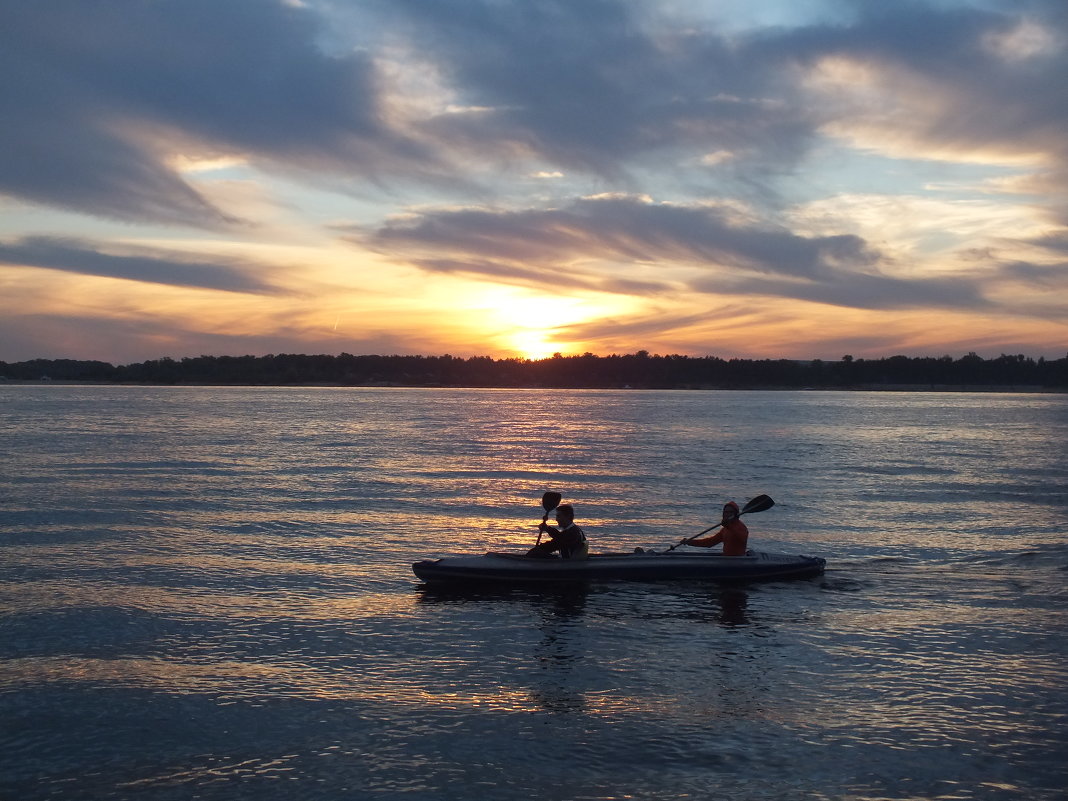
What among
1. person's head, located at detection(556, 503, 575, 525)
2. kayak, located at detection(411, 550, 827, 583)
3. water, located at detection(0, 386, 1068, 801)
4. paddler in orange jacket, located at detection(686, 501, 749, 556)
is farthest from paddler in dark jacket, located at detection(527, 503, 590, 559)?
paddler in orange jacket, located at detection(686, 501, 749, 556)

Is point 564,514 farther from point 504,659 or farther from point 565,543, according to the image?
point 504,659

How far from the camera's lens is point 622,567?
16.3 m

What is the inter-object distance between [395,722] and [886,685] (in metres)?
5.86

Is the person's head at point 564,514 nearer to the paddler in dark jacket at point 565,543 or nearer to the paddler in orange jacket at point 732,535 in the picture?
the paddler in dark jacket at point 565,543

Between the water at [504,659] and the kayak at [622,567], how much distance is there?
29 cm

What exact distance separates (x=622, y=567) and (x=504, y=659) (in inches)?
183

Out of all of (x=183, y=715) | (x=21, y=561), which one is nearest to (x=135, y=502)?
(x=21, y=561)

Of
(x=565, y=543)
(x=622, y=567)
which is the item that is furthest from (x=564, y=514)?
(x=622, y=567)

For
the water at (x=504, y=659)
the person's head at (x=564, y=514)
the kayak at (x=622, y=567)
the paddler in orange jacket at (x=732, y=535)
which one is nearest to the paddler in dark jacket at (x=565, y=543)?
the person's head at (x=564, y=514)

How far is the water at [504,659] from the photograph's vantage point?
28.5ft

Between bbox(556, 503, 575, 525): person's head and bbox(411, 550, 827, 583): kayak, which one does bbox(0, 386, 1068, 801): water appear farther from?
bbox(556, 503, 575, 525): person's head

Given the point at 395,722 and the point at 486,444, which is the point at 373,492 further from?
the point at 486,444

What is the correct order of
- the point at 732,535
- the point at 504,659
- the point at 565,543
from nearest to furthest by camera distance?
1. the point at 504,659
2. the point at 565,543
3. the point at 732,535

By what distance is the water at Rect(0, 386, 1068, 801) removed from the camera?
867cm
